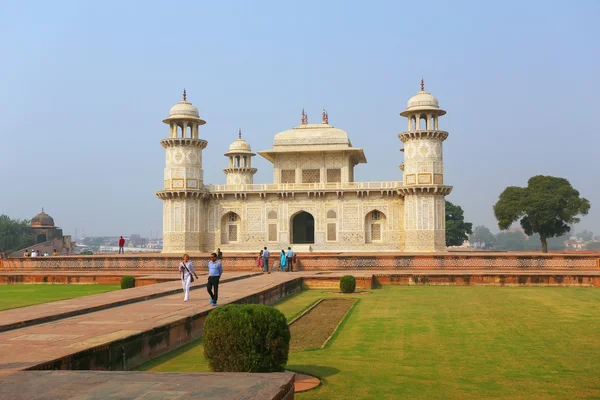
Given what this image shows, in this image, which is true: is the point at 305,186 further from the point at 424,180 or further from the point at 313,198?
the point at 424,180

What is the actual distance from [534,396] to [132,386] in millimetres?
3826

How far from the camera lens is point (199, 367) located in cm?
737

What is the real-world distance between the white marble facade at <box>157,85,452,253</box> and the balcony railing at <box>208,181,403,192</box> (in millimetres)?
62

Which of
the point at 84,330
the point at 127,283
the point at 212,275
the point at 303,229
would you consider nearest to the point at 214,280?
the point at 212,275

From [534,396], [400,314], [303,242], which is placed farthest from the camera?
[303,242]

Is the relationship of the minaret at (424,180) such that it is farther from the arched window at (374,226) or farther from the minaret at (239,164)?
the minaret at (239,164)

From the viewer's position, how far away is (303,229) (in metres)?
41.9

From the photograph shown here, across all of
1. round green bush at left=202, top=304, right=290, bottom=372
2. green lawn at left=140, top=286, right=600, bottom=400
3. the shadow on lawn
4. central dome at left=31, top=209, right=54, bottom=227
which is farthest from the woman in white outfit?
central dome at left=31, top=209, right=54, bottom=227

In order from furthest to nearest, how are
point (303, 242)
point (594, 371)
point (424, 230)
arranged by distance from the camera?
point (303, 242) → point (424, 230) → point (594, 371)

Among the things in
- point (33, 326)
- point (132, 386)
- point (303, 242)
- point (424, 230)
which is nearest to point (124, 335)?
point (33, 326)

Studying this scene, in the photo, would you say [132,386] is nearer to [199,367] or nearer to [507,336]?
[199,367]

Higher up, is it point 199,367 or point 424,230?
point 424,230

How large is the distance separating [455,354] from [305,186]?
1210 inches

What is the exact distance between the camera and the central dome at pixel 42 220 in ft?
230
